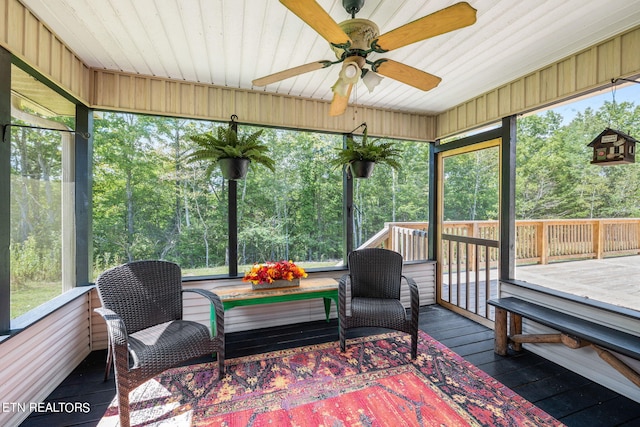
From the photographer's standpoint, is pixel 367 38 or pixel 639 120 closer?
pixel 367 38

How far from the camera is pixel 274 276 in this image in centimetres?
283

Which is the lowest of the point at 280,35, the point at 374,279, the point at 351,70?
the point at 374,279

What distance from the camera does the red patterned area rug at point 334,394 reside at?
1783 mm

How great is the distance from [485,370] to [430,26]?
2622 mm

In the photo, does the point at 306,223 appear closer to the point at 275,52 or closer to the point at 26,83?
the point at 275,52

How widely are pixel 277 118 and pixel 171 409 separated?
2.85 m

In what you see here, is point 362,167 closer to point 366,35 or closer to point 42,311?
point 366,35

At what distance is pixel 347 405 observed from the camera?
6.26ft

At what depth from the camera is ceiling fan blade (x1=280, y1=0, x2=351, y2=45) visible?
1165mm

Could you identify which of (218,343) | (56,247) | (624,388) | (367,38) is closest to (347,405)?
(218,343)

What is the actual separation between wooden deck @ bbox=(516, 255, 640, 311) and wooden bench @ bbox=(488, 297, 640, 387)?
34 centimetres

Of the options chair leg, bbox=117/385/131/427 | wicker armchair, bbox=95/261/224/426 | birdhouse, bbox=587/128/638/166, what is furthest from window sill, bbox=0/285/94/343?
birdhouse, bbox=587/128/638/166

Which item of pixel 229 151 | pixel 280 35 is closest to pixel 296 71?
pixel 280 35

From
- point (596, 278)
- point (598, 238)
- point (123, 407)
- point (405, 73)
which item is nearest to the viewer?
point (123, 407)
